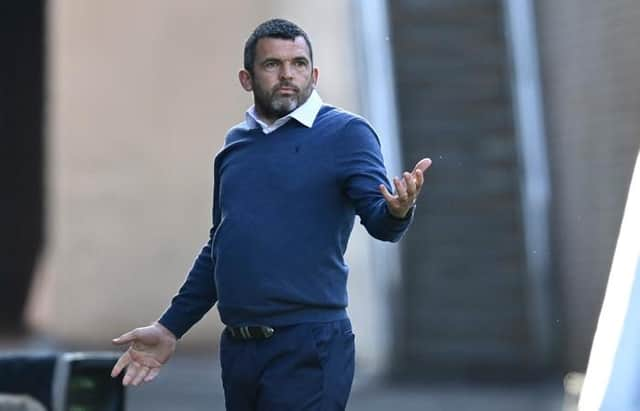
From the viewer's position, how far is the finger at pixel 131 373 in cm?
428

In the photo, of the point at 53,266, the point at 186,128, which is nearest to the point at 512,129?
the point at 186,128

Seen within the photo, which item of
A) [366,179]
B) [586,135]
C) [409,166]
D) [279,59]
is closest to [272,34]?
[279,59]

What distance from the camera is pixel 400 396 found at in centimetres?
963

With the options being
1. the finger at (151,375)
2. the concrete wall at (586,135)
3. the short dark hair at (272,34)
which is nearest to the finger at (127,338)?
the finger at (151,375)

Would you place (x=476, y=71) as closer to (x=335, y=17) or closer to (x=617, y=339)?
(x=335, y=17)

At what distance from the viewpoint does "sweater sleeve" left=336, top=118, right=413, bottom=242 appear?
3.86 metres

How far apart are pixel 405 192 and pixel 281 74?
54cm

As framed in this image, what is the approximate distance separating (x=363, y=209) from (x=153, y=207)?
817 cm

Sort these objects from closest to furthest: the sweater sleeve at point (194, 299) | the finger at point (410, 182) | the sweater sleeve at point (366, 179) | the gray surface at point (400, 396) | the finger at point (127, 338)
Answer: the finger at point (410, 182) < the sweater sleeve at point (366, 179) < the finger at point (127, 338) < the sweater sleeve at point (194, 299) < the gray surface at point (400, 396)

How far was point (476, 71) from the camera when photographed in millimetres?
10695

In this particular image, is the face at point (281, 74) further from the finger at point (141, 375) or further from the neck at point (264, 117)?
the finger at point (141, 375)

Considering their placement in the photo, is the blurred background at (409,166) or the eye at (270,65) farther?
the blurred background at (409,166)

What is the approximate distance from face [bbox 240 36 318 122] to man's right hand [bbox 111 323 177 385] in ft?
2.34

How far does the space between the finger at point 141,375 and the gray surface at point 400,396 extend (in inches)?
190
